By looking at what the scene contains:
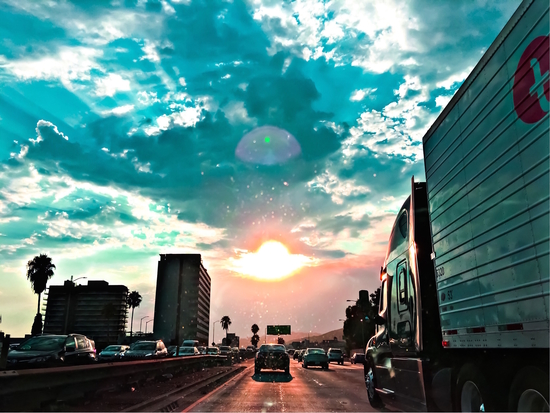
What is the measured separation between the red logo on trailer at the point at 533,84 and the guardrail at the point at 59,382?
7.72m

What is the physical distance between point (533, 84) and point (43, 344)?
16.8 m

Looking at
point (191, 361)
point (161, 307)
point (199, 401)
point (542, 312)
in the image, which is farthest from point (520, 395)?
point (161, 307)

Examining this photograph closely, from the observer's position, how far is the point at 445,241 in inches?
253

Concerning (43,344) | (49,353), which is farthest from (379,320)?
(43,344)

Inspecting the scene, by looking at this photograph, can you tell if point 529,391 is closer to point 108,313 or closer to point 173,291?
point 173,291

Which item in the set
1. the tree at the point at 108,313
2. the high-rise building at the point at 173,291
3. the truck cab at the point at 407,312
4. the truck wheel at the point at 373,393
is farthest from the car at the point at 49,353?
the tree at the point at 108,313

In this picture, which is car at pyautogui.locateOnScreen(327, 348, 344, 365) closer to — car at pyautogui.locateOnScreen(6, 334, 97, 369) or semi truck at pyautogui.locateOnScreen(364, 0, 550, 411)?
car at pyautogui.locateOnScreen(6, 334, 97, 369)

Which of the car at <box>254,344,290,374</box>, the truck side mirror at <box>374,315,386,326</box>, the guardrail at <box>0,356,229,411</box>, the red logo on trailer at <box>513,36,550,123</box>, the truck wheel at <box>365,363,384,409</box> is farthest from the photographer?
the car at <box>254,344,290,374</box>

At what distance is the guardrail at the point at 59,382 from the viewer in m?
7.16

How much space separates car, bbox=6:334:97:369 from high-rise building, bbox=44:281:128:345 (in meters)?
119

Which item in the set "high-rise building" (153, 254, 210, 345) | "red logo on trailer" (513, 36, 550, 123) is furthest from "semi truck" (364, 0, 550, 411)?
"high-rise building" (153, 254, 210, 345)

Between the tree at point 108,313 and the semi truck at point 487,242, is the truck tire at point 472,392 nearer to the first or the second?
the semi truck at point 487,242

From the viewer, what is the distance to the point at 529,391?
4449mm

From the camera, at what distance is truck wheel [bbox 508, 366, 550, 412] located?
4.22 m
